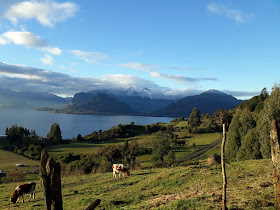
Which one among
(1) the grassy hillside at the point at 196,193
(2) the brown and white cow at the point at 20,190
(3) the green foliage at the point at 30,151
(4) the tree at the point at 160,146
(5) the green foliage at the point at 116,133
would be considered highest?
(1) the grassy hillside at the point at 196,193

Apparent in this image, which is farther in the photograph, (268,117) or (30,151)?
(30,151)

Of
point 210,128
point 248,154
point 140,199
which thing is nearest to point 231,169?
point 140,199

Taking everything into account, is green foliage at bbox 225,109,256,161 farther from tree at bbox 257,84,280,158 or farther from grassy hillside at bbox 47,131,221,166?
grassy hillside at bbox 47,131,221,166

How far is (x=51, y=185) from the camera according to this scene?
20.0ft

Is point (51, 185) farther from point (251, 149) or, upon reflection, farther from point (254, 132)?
point (254, 132)

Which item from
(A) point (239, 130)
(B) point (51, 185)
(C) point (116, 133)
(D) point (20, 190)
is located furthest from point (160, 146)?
(C) point (116, 133)

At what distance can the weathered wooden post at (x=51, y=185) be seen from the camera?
237 inches

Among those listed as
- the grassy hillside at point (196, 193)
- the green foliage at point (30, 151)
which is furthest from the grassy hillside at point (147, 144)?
the grassy hillside at point (196, 193)

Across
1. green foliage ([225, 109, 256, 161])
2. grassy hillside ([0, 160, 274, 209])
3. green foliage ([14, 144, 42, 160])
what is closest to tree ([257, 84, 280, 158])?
green foliage ([225, 109, 256, 161])

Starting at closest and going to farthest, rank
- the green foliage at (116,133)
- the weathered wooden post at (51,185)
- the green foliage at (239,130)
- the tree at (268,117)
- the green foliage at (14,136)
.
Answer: the weathered wooden post at (51,185)
the tree at (268,117)
the green foliage at (239,130)
the green foliage at (14,136)
the green foliage at (116,133)

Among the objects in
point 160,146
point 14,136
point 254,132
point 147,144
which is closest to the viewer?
point 254,132

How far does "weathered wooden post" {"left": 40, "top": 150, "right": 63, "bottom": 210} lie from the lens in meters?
6.03

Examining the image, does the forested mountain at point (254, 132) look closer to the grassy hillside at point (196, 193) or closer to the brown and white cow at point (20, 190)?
the grassy hillside at point (196, 193)

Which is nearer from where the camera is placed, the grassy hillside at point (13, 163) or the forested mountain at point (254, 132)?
the forested mountain at point (254, 132)
